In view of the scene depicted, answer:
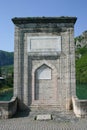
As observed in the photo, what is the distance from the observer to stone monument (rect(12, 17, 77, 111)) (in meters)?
13.9

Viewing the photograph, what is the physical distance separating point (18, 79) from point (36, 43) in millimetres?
2534

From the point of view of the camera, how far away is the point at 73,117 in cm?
1157

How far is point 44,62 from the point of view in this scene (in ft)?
46.4

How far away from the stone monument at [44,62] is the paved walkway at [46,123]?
7.65 feet

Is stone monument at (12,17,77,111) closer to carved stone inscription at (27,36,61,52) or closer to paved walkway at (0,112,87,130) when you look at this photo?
carved stone inscription at (27,36,61,52)

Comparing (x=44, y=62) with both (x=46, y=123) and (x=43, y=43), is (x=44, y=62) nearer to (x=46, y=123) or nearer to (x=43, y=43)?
(x=43, y=43)

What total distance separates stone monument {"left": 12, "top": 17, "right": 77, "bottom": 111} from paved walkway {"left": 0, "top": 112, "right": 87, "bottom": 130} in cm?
233

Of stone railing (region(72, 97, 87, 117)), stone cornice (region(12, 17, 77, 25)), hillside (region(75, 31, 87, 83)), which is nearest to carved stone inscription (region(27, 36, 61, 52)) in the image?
stone cornice (region(12, 17, 77, 25))

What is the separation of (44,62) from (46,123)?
4.75 meters

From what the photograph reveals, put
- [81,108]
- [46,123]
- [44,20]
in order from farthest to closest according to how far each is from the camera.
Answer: [44,20] < [81,108] < [46,123]

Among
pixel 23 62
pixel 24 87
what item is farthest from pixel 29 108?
pixel 23 62

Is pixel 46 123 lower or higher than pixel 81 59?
lower

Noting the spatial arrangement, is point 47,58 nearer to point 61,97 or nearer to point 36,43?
point 36,43

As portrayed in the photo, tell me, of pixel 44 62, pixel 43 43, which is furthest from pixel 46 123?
pixel 43 43
